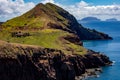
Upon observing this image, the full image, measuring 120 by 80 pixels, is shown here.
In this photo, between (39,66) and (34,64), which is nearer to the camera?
(34,64)

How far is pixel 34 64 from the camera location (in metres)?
168

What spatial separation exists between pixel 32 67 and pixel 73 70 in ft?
95.8

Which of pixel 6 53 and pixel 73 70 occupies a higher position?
pixel 6 53

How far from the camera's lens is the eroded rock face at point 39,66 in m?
153

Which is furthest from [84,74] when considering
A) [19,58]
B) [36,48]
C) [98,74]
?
[19,58]

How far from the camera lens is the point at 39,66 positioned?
170375 millimetres

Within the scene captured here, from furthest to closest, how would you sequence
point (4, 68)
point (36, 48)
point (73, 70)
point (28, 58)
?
1. point (73, 70)
2. point (36, 48)
3. point (28, 58)
4. point (4, 68)

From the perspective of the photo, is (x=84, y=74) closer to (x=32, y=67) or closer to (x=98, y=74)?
(x=98, y=74)

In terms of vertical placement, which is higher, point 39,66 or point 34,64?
point 34,64

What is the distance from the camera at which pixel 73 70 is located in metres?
187

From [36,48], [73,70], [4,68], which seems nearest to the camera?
[4,68]

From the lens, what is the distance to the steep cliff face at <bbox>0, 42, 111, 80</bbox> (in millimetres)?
153375

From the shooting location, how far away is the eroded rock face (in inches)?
6038

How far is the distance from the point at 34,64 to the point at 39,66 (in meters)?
3.80
